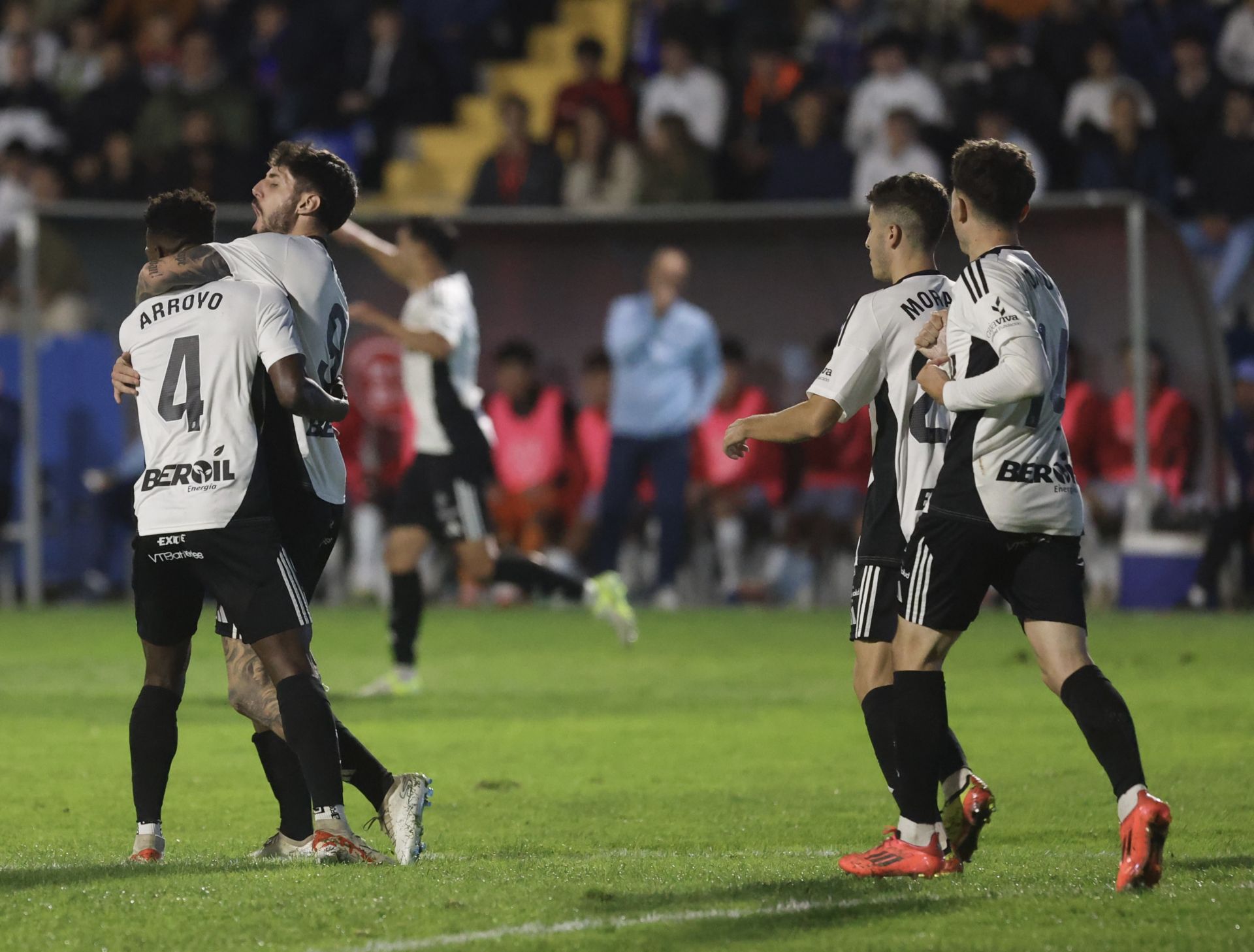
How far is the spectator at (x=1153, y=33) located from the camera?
17.8 meters

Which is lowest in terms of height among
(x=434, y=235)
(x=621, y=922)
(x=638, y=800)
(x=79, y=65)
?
(x=638, y=800)

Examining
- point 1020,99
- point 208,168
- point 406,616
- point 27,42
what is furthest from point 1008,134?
point 27,42

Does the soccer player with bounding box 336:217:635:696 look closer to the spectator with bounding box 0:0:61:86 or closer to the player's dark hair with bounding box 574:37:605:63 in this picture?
the player's dark hair with bounding box 574:37:605:63

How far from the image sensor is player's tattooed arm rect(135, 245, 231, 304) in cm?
591

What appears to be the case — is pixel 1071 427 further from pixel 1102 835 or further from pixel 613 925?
pixel 613 925

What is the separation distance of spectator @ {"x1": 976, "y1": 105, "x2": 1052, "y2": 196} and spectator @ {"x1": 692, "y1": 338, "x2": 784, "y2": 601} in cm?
275

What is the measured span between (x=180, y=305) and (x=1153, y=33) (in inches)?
549

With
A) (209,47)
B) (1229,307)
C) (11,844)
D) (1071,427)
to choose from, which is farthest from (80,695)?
(209,47)

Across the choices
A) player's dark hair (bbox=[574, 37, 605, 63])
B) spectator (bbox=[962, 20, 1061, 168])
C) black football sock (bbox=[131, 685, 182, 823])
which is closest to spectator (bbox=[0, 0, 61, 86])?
player's dark hair (bbox=[574, 37, 605, 63])

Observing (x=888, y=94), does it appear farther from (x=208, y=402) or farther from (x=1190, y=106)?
(x=208, y=402)

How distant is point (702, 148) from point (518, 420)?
2931mm

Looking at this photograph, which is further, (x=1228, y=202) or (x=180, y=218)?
(x=1228, y=202)

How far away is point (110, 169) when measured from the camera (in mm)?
18969

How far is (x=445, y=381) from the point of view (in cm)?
1141
